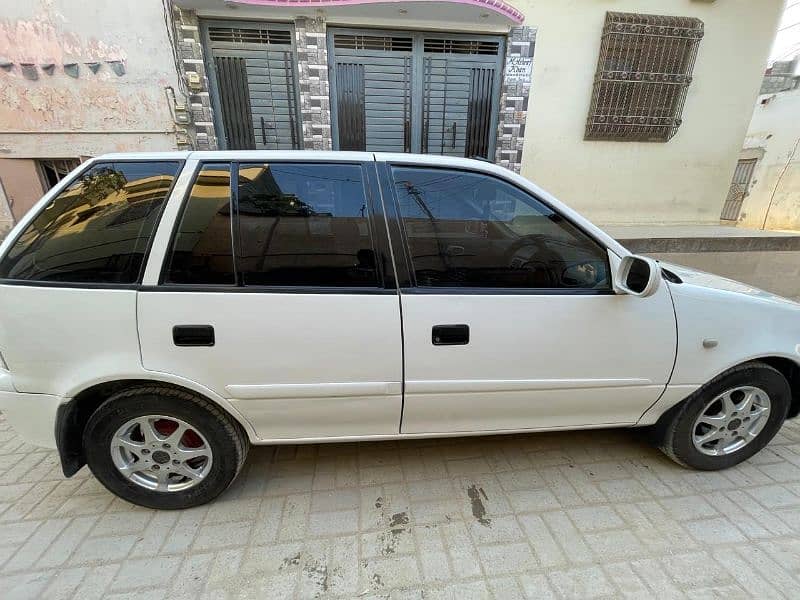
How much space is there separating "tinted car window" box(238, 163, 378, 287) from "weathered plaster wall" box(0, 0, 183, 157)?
14.9ft

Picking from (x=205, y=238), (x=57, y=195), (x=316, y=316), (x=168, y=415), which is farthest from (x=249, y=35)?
(x=168, y=415)

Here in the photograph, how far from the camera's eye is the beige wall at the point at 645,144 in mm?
5188

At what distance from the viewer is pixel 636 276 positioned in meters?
1.74

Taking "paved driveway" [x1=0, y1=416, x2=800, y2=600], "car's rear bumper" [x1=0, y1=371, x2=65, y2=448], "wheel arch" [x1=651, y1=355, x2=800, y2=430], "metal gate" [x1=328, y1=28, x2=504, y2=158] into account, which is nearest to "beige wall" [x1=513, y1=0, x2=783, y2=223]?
"metal gate" [x1=328, y1=28, x2=504, y2=158]

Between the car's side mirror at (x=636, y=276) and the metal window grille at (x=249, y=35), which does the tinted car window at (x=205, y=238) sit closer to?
the car's side mirror at (x=636, y=276)

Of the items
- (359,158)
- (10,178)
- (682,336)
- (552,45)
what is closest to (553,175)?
(552,45)

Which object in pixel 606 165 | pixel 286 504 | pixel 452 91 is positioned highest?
pixel 452 91

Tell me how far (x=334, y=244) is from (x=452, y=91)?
15.5ft

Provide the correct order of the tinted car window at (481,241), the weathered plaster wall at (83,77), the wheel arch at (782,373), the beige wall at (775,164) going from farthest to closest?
the beige wall at (775,164) → the weathered plaster wall at (83,77) → the wheel arch at (782,373) → the tinted car window at (481,241)

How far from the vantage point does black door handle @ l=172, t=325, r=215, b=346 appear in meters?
1.60

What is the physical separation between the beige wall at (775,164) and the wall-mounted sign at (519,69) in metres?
10.4

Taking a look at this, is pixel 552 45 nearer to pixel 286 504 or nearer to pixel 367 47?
pixel 367 47

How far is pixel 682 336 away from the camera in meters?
1.86

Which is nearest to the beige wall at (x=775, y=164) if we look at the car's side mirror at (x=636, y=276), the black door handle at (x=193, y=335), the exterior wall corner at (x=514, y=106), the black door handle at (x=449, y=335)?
the exterior wall corner at (x=514, y=106)
